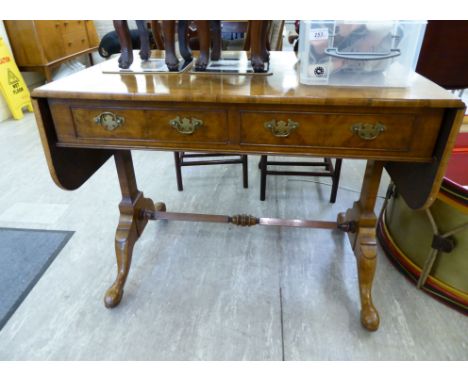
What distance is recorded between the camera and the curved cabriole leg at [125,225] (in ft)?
4.26

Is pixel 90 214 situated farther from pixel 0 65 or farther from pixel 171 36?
pixel 0 65

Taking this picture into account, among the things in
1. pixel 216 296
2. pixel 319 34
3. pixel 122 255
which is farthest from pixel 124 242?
pixel 319 34

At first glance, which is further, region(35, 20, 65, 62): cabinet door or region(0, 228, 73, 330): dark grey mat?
region(35, 20, 65, 62): cabinet door

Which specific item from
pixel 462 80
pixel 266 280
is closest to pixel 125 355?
pixel 266 280

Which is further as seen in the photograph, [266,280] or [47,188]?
[47,188]

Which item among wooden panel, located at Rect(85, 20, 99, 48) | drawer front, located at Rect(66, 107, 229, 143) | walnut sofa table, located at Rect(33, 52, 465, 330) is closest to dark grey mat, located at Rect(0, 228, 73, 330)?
walnut sofa table, located at Rect(33, 52, 465, 330)

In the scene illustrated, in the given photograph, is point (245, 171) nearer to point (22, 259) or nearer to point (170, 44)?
point (170, 44)

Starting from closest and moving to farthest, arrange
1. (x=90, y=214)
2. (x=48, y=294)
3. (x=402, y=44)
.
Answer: (x=402, y=44), (x=48, y=294), (x=90, y=214)

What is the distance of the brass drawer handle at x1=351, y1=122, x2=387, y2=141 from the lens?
85 cm

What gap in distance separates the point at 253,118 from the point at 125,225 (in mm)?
798

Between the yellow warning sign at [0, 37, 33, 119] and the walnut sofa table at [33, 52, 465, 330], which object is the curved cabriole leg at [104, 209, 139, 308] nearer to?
the walnut sofa table at [33, 52, 465, 330]

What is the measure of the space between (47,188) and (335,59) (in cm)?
197

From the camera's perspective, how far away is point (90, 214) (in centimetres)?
187

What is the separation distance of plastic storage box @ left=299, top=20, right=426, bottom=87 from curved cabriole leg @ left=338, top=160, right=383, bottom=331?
0.36 metres
